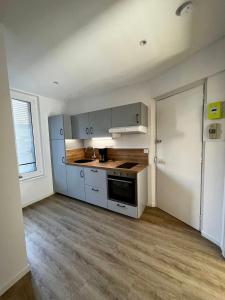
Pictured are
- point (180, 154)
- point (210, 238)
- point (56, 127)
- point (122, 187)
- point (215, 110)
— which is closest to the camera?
point (215, 110)

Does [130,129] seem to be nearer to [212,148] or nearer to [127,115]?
[127,115]

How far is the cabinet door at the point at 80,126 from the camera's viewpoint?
3176mm

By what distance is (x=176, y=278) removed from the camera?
4.70ft

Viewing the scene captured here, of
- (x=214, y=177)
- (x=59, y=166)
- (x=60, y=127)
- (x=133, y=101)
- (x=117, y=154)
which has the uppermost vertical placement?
(x=133, y=101)

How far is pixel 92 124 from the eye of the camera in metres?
3.08

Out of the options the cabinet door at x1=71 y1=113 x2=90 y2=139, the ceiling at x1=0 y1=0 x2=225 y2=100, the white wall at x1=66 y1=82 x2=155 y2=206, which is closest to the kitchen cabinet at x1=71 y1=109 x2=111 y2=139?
the cabinet door at x1=71 y1=113 x2=90 y2=139

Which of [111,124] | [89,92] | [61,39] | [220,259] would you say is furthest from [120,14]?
[220,259]

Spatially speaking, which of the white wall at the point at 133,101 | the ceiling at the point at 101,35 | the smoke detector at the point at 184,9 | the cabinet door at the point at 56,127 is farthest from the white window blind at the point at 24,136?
the smoke detector at the point at 184,9

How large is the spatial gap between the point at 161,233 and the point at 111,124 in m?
2.07

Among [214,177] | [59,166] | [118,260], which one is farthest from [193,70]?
[59,166]

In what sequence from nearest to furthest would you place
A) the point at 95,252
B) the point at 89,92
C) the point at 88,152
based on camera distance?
the point at 95,252 → the point at 89,92 → the point at 88,152

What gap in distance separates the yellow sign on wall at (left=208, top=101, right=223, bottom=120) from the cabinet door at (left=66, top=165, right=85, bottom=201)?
8.05 ft

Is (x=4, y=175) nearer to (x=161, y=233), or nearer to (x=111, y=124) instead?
(x=111, y=124)

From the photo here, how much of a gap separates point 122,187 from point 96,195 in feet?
2.25
